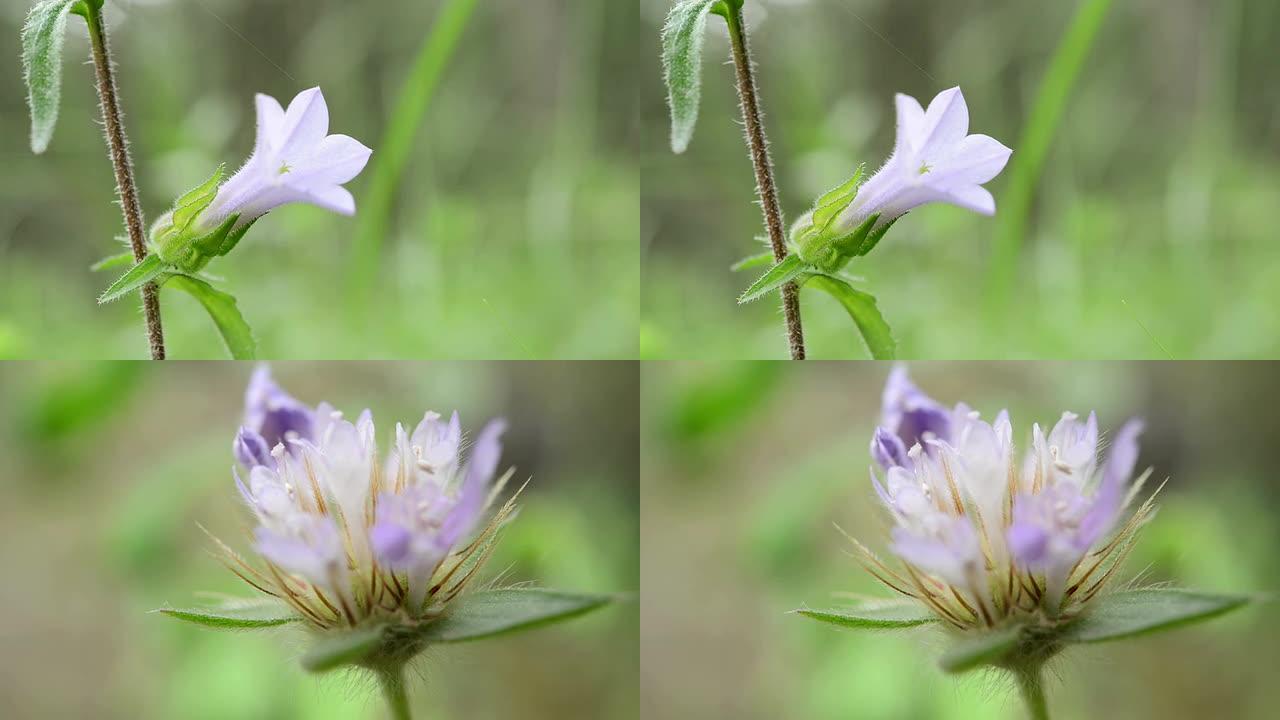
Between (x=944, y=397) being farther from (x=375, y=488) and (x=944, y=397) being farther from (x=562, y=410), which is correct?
(x=375, y=488)

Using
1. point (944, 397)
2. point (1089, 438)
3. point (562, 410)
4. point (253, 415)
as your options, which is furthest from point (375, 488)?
point (944, 397)

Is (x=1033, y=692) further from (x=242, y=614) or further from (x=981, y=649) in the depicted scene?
(x=242, y=614)

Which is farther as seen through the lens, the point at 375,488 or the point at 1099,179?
the point at 1099,179


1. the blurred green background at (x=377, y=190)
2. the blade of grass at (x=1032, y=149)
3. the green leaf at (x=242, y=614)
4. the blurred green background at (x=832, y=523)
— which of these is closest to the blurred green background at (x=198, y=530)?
the blurred green background at (x=832, y=523)

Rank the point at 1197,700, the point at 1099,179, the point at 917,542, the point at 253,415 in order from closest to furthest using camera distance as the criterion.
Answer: the point at 917,542 < the point at 253,415 < the point at 1099,179 < the point at 1197,700

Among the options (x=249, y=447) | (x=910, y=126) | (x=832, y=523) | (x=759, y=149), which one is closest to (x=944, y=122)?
(x=910, y=126)

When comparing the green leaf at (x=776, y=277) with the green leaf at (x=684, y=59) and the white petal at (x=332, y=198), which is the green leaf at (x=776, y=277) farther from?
the white petal at (x=332, y=198)
